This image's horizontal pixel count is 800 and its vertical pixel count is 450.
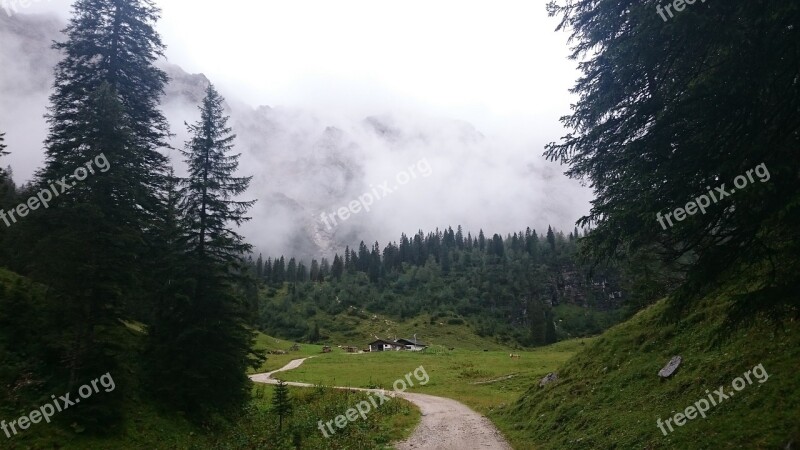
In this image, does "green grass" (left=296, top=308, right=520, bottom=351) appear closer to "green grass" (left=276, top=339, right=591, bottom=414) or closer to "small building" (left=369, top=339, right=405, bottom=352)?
"small building" (left=369, top=339, right=405, bottom=352)

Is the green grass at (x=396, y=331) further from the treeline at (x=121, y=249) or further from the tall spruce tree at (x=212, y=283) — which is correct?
the treeline at (x=121, y=249)

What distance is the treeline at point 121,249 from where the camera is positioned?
628 inches

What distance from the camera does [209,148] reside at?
78.1ft

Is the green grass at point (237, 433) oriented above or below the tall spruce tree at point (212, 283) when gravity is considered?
below

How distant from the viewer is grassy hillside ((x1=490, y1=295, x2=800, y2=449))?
10461 millimetres

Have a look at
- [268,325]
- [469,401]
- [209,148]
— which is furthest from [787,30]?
[268,325]

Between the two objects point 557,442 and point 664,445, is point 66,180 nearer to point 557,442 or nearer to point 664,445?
point 557,442

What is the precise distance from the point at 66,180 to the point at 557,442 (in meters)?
21.4

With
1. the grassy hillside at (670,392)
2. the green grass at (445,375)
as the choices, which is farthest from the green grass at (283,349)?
the grassy hillside at (670,392)

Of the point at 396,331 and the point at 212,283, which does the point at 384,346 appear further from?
the point at 212,283

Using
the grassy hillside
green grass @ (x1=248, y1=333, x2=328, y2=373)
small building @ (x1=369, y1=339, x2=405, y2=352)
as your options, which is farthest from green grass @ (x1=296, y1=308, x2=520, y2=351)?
the grassy hillside

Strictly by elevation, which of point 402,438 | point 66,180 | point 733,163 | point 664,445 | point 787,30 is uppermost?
point 66,180

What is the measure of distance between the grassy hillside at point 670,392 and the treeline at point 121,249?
15886 mm

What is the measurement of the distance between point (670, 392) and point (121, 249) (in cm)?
2125
